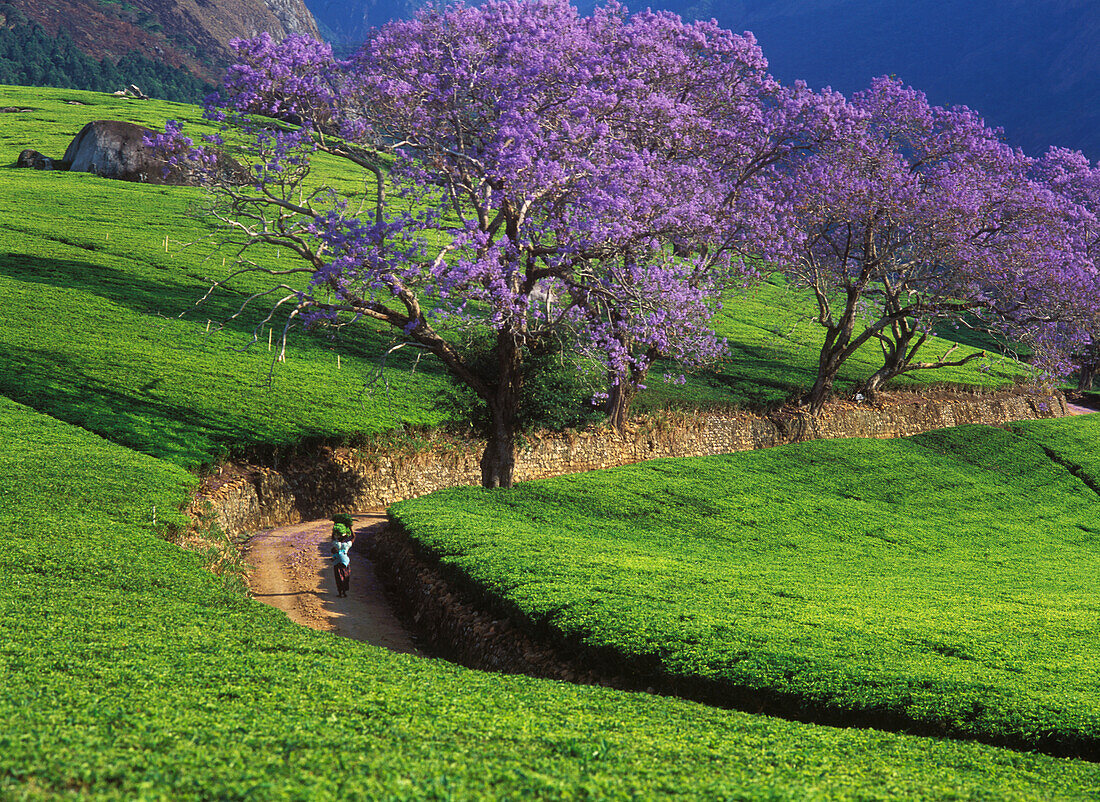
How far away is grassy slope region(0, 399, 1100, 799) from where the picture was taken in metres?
7.16

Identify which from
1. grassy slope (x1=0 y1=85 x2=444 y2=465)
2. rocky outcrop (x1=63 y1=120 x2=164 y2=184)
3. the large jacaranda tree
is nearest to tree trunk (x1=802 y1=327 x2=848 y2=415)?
the large jacaranda tree

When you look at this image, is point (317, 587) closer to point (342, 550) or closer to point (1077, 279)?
point (342, 550)

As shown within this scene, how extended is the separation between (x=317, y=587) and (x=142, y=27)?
19966cm

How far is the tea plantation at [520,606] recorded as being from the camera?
7980 millimetres

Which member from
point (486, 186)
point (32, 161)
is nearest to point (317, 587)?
point (486, 186)

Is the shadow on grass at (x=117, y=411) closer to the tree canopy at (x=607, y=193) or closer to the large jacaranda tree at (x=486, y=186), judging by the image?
the large jacaranda tree at (x=486, y=186)

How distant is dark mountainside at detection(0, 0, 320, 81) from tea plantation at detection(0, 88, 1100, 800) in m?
159

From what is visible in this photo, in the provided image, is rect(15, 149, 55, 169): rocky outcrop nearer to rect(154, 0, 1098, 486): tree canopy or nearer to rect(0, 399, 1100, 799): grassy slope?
rect(154, 0, 1098, 486): tree canopy

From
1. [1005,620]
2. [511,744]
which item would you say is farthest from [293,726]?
[1005,620]

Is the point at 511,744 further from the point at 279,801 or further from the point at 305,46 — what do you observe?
the point at 305,46

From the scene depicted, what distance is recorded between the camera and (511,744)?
856 cm

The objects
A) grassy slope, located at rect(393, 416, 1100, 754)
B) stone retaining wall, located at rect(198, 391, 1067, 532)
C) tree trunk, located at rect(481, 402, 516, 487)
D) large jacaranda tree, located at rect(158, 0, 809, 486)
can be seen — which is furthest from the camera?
tree trunk, located at rect(481, 402, 516, 487)

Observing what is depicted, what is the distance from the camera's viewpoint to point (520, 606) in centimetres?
1500

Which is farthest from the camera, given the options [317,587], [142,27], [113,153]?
[142,27]
